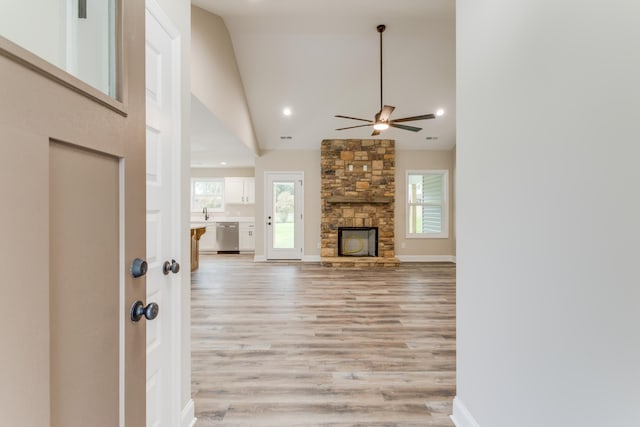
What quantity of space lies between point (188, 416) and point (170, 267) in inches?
34.2

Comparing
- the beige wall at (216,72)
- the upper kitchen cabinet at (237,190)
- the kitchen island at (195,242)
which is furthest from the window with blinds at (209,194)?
the beige wall at (216,72)

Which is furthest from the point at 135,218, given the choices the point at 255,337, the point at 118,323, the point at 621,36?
the point at 255,337

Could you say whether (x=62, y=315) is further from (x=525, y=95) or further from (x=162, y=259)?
(x=525, y=95)

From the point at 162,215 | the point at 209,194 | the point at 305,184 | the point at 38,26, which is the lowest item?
the point at 162,215

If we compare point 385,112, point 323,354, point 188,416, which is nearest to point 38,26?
point 188,416

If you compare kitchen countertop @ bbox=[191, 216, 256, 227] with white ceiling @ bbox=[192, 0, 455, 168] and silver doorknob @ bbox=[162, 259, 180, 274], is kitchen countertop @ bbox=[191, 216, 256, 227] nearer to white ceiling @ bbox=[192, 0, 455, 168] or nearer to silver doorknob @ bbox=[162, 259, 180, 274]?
white ceiling @ bbox=[192, 0, 455, 168]

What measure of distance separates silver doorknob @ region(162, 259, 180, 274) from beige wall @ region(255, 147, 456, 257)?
17.9 ft

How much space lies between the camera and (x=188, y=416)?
1563mm

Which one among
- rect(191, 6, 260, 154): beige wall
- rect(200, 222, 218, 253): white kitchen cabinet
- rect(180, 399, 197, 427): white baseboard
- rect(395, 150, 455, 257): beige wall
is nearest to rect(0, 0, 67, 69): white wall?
rect(180, 399, 197, 427): white baseboard

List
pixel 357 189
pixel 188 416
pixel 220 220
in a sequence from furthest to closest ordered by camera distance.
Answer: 1. pixel 220 220
2. pixel 357 189
3. pixel 188 416

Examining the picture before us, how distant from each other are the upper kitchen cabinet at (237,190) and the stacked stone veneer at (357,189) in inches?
108

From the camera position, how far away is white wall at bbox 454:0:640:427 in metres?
0.77

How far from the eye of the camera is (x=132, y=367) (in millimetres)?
816

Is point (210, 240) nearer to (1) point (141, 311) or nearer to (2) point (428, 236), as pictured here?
(2) point (428, 236)
